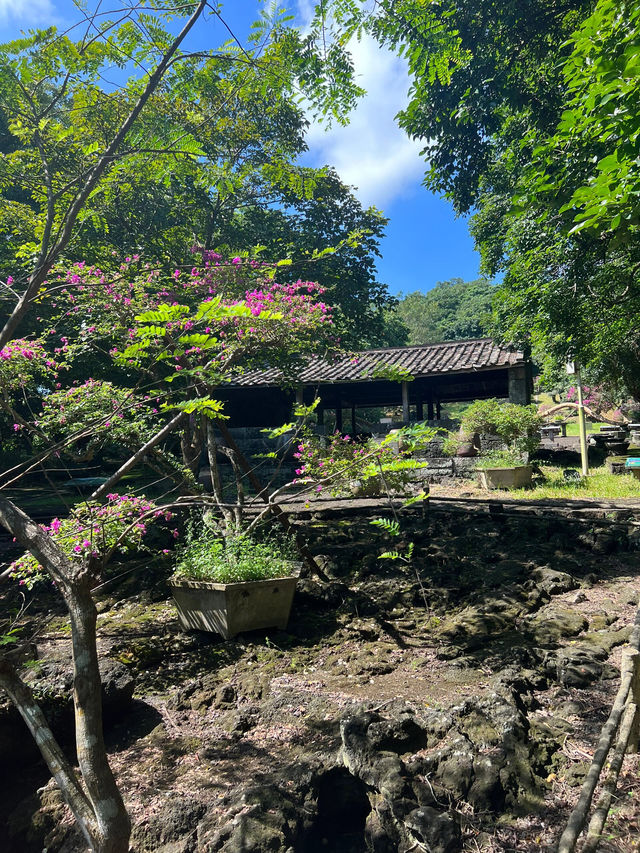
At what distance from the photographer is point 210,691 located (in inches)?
162

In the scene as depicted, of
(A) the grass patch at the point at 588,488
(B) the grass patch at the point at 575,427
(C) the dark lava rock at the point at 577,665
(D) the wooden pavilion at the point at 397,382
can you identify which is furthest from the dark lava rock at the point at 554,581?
(B) the grass patch at the point at 575,427

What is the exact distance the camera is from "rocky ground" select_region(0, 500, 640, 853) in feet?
8.14

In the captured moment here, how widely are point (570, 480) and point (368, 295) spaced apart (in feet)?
31.0

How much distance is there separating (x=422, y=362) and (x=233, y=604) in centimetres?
1125

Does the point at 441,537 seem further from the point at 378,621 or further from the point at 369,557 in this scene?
the point at 378,621

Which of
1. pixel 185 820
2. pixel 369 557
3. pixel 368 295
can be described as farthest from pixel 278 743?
pixel 368 295

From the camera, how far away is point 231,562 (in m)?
5.00

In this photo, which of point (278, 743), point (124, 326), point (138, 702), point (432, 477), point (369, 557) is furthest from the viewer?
point (432, 477)

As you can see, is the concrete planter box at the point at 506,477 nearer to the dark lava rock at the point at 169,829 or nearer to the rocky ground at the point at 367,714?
the rocky ground at the point at 367,714

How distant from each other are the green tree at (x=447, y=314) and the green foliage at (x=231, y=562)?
1537 inches

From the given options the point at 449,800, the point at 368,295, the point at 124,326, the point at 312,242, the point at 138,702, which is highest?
the point at 312,242

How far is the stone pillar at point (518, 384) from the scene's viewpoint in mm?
13172

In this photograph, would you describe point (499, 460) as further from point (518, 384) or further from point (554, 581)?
point (554, 581)

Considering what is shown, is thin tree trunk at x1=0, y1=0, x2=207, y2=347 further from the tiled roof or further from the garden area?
the tiled roof
